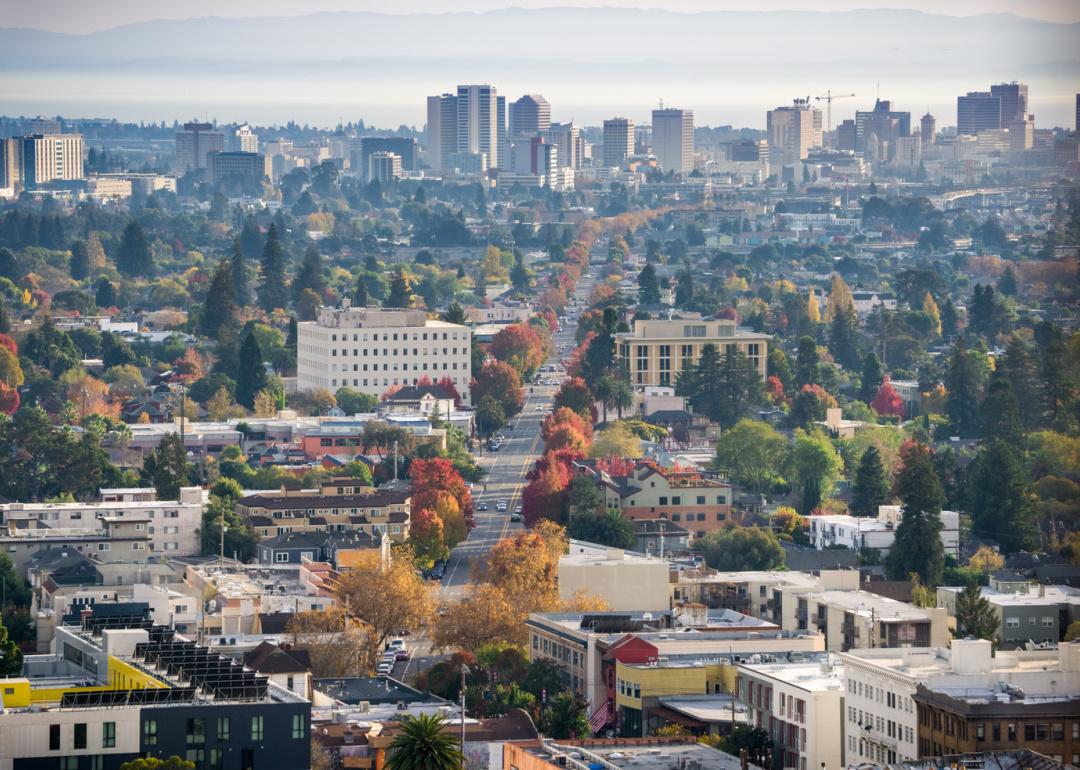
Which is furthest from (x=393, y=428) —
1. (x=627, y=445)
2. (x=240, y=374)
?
(x=240, y=374)

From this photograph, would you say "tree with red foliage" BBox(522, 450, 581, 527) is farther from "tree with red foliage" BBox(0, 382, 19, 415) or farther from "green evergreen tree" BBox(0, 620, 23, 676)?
"tree with red foliage" BBox(0, 382, 19, 415)

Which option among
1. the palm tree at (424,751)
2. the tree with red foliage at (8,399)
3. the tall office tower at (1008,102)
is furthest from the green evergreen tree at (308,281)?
the palm tree at (424,751)

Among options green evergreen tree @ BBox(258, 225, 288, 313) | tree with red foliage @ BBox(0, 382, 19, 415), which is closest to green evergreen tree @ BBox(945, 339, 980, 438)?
tree with red foliage @ BBox(0, 382, 19, 415)

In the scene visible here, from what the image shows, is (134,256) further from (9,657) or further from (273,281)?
(9,657)

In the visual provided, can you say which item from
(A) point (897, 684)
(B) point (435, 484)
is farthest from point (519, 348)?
(A) point (897, 684)

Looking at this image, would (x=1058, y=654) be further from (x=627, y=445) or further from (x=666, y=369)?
(x=666, y=369)

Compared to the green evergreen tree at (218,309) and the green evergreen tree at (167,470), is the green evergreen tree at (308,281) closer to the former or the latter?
the green evergreen tree at (218,309)
